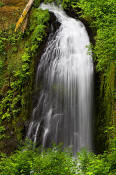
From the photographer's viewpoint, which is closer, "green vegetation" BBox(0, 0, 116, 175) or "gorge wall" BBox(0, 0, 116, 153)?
"green vegetation" BBox(0, 0, 116, 175)

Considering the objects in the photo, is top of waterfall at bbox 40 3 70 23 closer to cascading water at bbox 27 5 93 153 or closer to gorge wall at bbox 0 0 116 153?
gorge wall at bbox 0 0 116 153

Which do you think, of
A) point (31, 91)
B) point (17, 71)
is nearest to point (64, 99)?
point (31, 91)

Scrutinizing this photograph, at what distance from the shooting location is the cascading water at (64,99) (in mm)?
8828

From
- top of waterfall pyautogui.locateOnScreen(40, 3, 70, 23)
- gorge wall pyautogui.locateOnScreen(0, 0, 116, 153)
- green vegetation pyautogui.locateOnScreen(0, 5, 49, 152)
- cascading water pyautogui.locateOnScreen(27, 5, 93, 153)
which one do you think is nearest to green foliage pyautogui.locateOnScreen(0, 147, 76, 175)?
gorge wall pyautogui.locateOnScreen(0, 0, 116, 153)

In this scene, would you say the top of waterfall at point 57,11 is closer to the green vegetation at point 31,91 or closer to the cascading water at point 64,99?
the green vegetation at point 31,91

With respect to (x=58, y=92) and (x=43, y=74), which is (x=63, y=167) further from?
(x=43, y=74)

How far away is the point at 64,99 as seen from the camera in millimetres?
9500

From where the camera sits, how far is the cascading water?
8.83m

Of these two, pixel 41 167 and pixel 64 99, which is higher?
pixel 64 99

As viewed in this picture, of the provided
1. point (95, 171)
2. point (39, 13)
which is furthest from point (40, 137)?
point (39, 13)

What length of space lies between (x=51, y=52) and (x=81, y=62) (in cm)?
178

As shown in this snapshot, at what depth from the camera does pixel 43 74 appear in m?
10.2

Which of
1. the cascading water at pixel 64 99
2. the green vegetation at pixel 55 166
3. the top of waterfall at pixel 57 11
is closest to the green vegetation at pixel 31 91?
the green vegetation at pixel 55 166

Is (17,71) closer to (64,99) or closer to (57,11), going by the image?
(64,99)
